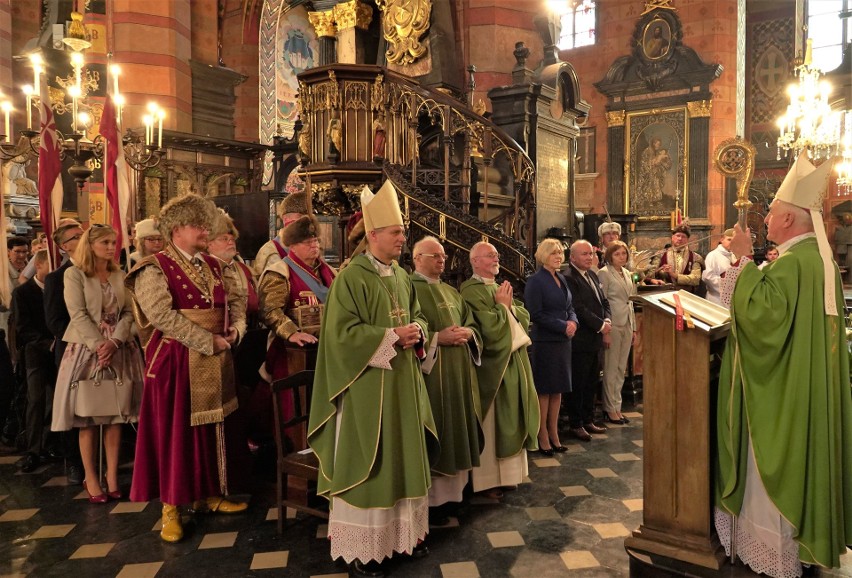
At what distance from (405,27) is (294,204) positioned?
6051mm

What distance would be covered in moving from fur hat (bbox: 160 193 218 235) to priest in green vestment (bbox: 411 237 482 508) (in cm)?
128

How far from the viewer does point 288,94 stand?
17812 millimetres

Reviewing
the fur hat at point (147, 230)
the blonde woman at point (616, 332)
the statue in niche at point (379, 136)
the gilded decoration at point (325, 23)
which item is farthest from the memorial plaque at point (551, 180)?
the fur hat at point (147, 230)

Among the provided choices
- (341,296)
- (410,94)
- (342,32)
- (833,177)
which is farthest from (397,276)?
(833,177)

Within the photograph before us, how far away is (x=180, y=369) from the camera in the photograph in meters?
3.73

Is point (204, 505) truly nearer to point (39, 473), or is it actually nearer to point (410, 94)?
point (39, 473)

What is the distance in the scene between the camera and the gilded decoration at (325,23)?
1112 centimetres

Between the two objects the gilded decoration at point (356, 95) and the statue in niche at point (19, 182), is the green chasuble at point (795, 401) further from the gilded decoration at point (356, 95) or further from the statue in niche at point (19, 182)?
the statue in niche at point (19, 182)

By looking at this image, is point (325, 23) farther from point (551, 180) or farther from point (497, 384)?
point (497, 384)

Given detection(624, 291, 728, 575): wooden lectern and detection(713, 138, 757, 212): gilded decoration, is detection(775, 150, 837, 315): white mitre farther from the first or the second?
detection(713, 138, 757, 212): gilded decoration

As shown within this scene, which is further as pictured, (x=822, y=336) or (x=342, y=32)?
(x=342, y=32)

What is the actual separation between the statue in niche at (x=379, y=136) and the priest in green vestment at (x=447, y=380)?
4146 mm

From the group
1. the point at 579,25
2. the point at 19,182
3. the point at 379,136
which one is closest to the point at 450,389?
the point at 379,136

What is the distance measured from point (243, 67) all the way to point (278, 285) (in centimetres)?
1423
